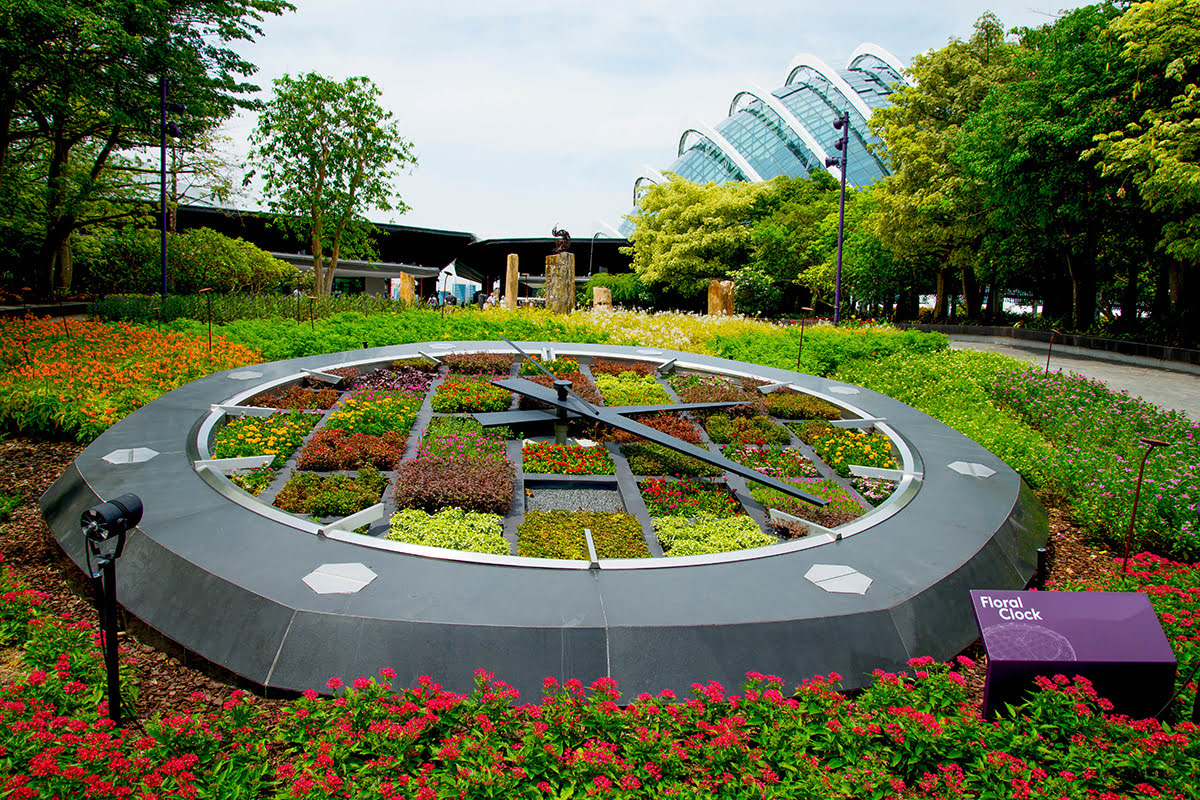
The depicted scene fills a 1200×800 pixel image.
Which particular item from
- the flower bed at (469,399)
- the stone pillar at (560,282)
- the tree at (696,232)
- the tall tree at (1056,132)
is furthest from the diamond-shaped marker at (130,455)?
the tree at (696,232)

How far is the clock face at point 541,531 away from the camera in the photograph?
132 inches

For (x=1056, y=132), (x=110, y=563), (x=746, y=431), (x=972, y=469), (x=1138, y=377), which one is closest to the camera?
(x=110, y=563)

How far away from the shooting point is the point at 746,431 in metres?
7.17

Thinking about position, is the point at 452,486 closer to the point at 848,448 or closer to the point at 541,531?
the point at 541,531

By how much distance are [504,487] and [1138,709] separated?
3968 millimetres

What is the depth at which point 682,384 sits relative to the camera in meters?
8.92

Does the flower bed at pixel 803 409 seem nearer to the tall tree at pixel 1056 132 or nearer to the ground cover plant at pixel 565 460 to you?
the ground cover plant at pixel 565 460

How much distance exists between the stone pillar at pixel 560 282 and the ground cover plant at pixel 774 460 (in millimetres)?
13499

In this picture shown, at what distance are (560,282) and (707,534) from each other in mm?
15801

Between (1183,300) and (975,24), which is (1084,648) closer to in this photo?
(1183,300)

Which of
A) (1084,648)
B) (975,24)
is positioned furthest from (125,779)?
(975,24)

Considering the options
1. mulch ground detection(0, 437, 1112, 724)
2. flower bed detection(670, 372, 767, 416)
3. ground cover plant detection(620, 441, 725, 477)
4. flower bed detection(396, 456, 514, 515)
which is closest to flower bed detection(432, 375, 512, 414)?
ground cover plant detection(620, 441, 725, 477)

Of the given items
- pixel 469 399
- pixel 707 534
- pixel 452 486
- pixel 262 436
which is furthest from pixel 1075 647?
pixel 262 436

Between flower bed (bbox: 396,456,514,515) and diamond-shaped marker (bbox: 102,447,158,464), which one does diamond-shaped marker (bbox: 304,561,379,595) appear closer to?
flower bed (bbox: 396,456,514,515)
